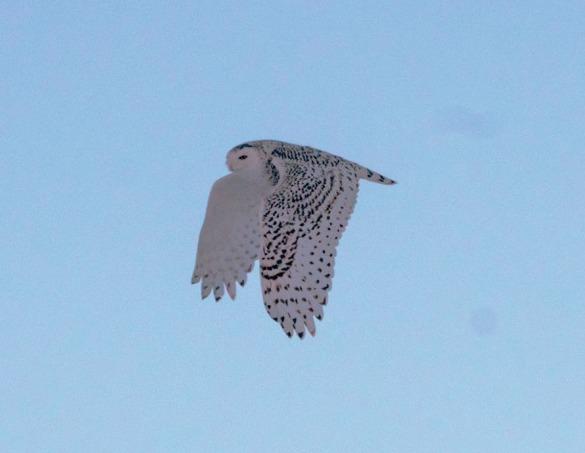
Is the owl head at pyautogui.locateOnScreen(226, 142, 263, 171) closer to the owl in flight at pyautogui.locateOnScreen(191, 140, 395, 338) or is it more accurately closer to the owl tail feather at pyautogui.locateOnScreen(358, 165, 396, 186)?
the owl in flight at pyautogui.locateOnScreen(191, 140, 395, 338)

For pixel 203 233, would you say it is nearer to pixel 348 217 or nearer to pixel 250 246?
pixel 250 246

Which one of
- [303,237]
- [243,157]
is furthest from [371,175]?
[243,157]

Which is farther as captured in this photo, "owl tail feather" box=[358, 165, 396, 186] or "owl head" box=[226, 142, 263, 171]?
"owl tail feather" box=[358, 165, 396, 186]

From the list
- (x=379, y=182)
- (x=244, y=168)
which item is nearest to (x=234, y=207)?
(x=244, y=168)

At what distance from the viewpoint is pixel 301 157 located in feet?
81.8

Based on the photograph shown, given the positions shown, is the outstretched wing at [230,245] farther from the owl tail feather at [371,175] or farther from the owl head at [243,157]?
the owl tail feather at [371,175]

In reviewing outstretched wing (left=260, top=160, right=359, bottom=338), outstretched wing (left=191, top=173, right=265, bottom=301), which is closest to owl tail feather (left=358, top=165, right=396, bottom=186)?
outstretched wing (left=260, top=160, right=359, bottom=338)

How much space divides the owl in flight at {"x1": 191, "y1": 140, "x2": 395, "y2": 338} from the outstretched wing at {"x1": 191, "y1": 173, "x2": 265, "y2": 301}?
0.02 metres

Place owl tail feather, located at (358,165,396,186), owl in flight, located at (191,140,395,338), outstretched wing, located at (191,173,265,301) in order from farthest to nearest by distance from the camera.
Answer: owl tail feather, located at (358,165,396,186), outstretched wing, located at (191,173,265,301), owl in flight, located at (191,140,395,338)

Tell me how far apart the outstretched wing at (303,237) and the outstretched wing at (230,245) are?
0.21 meters

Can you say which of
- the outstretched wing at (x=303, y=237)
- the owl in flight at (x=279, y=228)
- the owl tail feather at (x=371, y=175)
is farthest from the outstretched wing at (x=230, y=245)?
the owl tail feather at (x=371, y=175)

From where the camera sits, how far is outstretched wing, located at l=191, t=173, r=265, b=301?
24.8m

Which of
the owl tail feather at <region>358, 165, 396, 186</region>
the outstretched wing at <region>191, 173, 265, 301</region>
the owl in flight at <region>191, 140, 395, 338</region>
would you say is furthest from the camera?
the owl tail feather at <region>358, 165, 396, 186</region>

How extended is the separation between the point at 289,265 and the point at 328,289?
2.29 feet
